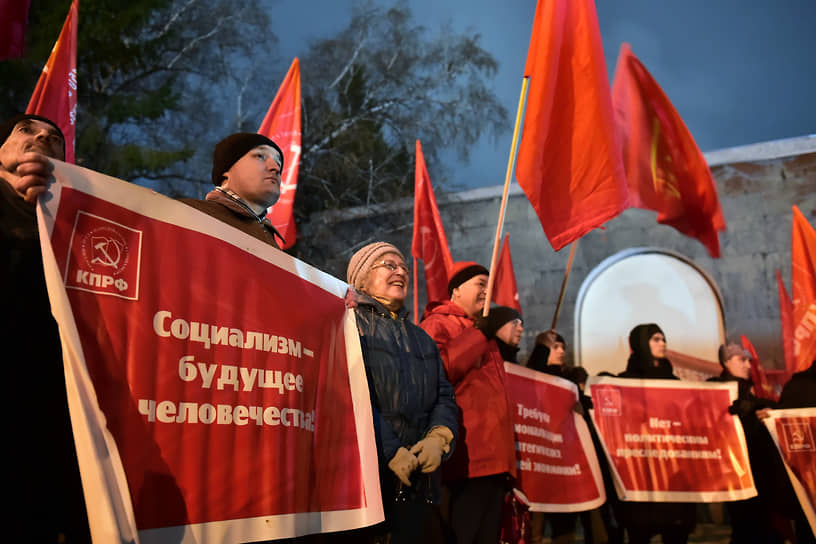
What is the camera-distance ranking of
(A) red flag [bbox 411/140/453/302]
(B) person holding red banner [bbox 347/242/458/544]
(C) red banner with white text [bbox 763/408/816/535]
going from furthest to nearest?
(A) red flag [bbox 411/140/453/302] < (C) red banner with white text [bbox 763/408/816/535] < (B) person holding red banner [bbox 347/242/458/544]

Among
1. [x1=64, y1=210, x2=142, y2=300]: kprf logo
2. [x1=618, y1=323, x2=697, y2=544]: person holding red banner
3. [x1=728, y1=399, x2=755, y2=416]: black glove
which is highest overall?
[x1=64, y1=210, x2=142, y2=300]: kprf logo

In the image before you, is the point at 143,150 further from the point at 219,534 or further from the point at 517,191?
the point at 219,534

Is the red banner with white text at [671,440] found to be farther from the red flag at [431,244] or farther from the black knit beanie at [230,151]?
the black knit beanie at [230,151]

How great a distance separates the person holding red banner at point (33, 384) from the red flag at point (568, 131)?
3.10 m

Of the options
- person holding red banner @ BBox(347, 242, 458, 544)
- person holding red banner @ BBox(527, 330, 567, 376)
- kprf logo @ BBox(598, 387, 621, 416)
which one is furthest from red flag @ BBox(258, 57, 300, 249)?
person holding red banner @ BBox(347, 242, 458, 544)

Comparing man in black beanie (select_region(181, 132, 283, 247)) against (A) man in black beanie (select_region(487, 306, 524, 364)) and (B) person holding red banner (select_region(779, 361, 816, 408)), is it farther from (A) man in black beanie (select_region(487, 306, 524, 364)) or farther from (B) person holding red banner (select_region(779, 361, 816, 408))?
(B) person holding red banner (select_region(779, 361, 816, 408))

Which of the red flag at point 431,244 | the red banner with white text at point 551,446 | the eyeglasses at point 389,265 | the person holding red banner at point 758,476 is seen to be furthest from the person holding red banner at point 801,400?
the eyeglasses at point 389,265

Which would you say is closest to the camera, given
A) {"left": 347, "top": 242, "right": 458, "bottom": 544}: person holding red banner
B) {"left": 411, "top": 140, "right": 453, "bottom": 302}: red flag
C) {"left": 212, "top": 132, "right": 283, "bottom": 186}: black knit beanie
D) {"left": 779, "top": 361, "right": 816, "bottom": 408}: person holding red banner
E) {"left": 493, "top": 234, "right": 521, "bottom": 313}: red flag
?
{"left": 347, "top": 242, "right": 458, "bottom": 544}: person holding red banner

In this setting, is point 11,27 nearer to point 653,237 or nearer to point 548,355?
point 548,355

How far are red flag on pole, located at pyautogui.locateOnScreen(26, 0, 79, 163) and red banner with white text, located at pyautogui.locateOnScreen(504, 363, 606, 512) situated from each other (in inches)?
137

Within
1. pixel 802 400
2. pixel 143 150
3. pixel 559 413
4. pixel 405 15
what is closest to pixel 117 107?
pixel 143 150

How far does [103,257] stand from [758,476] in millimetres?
5579

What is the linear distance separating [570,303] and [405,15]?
22.7 ft

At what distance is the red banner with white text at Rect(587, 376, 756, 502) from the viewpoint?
17.6ft
